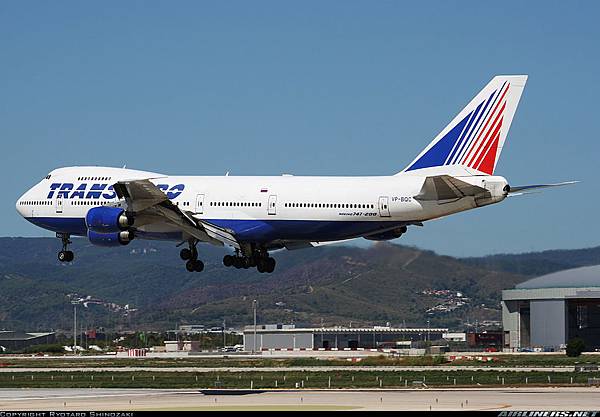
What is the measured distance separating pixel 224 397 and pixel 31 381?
2671cm

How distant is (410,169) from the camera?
70.9 metres

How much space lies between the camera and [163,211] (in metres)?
73.9

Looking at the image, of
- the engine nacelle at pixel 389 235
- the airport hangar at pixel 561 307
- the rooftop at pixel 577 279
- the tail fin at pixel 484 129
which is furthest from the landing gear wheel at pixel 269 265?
the rooftop at pixel 577 279

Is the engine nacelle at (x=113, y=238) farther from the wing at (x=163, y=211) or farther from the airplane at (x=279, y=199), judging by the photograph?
the wing at (x=163, y=211)

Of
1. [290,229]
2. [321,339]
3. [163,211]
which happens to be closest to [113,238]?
[163,211]

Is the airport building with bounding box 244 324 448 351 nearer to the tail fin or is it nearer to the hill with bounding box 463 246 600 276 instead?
the hill with bounding box 463 246 600 276

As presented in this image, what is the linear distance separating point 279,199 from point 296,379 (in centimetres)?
1544

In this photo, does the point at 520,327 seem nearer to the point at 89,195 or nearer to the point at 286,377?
the point at 286,377

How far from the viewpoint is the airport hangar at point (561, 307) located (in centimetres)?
14312

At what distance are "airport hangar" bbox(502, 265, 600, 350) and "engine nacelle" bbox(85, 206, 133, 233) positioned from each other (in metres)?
78.3

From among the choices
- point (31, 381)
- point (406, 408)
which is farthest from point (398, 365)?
point (406, 408)

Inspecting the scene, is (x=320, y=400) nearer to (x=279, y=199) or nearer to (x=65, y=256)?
(x=279, y=199)

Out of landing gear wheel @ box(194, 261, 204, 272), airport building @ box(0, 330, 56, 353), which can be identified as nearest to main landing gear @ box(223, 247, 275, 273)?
landing gear wheel @ box(194, 261, 204, 272)

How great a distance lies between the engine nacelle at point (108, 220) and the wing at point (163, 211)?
0.73 metres
